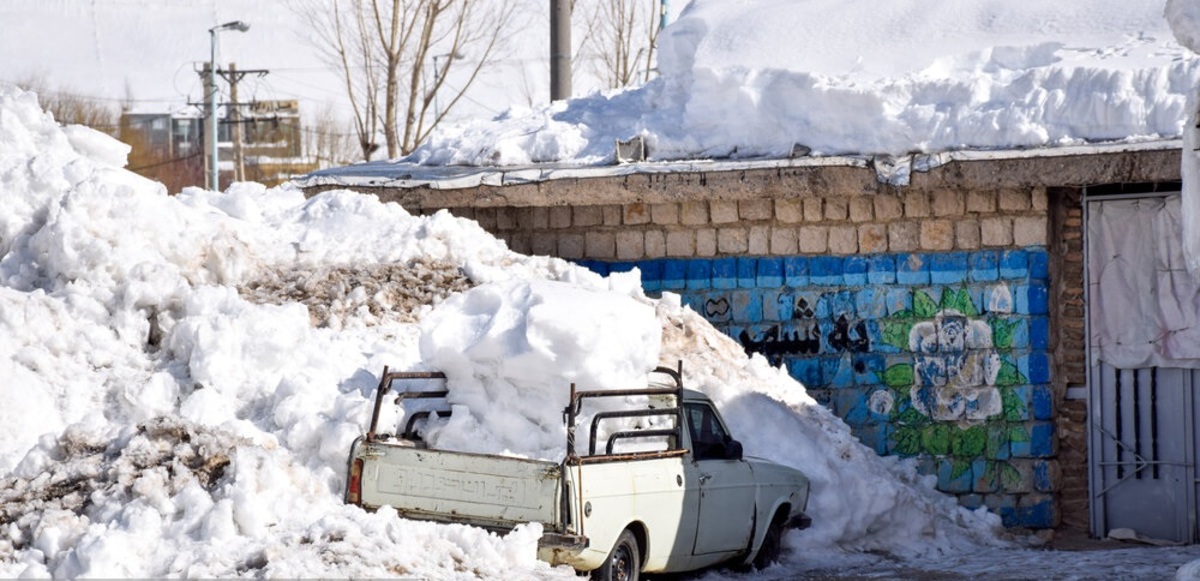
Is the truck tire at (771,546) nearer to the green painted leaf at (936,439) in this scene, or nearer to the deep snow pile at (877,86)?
the green painted leaf at (936,439)

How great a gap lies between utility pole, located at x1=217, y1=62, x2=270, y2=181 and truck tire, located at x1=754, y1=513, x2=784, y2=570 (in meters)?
33.9

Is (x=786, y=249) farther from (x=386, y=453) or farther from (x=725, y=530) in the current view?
(x=386, y=453)

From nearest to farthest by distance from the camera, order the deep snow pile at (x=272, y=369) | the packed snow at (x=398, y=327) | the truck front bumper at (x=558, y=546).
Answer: the deep snow pile at (x=272, y=369)
the packed snow at (x=398, y=327)
the truck front bumper at (x=558, y=546)

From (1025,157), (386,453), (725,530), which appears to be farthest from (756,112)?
(386,453)

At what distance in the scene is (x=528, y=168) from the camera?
49.5ft

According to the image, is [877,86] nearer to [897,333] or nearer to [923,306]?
[923,306]

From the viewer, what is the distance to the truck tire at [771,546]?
36.8 feet

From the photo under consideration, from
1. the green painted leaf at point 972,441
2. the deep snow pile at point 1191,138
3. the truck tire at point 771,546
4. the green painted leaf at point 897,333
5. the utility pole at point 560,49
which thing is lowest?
the truck tire at point 771,546

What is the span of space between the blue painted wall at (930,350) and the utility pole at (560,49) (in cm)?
718

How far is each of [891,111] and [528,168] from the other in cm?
336

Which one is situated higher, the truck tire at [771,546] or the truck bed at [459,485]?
the truck bed at [459,485]

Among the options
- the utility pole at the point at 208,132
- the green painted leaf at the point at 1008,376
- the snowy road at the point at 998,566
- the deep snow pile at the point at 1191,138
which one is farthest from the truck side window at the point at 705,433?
the utility pole at the point at 208,132

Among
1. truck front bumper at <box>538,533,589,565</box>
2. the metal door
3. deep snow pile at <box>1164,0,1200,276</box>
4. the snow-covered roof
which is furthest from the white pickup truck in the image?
the snow-covered roof

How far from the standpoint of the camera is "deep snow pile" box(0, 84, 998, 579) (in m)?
8.62
